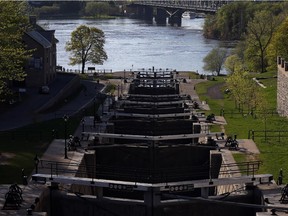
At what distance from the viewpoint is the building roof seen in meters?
65.2

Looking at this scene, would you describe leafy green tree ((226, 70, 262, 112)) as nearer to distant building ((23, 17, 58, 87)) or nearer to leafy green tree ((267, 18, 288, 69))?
leafy green tree ((267, 18, 288, 69))

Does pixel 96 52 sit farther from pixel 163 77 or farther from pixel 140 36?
pixel 140 36

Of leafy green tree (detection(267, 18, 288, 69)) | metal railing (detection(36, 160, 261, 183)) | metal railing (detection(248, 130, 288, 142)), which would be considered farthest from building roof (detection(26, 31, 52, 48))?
metal railing (detection(248, 130, 288, 142))

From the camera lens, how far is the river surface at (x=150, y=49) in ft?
342

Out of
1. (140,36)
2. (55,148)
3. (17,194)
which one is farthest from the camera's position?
(140,36)

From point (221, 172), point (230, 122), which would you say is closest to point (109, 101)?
point (230, 122)

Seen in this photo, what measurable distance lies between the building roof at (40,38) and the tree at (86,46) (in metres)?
15.7

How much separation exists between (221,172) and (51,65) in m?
38.1

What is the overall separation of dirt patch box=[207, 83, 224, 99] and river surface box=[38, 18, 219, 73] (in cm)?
2674

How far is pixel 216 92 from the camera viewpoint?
67.4 meters

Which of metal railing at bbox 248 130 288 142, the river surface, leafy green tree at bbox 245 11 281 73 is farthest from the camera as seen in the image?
the river surface

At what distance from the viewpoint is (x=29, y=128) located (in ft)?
149

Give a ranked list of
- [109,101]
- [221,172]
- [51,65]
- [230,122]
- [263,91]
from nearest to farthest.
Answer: [221,172] < [230,122] < [109,101] < [263,91] < [51,65]

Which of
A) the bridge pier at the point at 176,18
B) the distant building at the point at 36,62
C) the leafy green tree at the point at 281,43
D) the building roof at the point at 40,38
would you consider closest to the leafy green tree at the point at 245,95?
the leafy green tree at the point at 281,43
